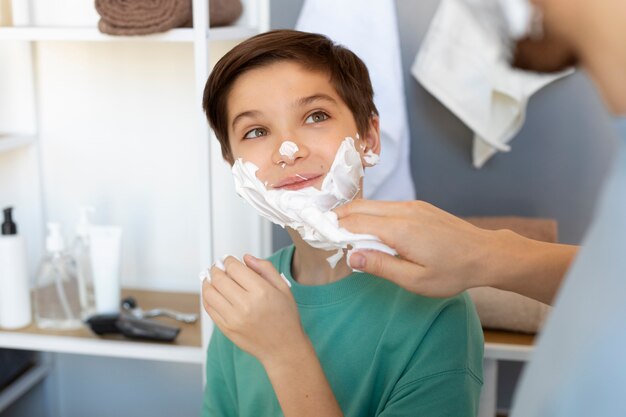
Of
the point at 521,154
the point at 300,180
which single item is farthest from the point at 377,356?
the point at 521,154

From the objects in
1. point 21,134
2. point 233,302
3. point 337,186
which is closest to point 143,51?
point 21,134

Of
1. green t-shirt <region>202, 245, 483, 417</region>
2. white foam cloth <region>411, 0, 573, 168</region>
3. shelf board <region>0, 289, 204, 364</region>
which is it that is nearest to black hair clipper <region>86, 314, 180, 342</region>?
shelf board <region>0, 289, 204, 364</region>

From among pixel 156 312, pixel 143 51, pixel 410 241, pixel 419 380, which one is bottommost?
pixel 156 312

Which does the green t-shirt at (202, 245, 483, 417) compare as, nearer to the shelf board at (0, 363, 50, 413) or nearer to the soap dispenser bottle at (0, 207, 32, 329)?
the soap dispenser bottle at (0, 207, 32, 329)

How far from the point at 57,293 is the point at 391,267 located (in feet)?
3.11

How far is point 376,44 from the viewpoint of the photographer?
4.70ft

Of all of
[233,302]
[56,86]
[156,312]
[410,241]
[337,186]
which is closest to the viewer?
[410,241]

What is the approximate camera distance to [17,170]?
1.71 meters

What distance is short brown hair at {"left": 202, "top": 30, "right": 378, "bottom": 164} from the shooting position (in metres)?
1.07

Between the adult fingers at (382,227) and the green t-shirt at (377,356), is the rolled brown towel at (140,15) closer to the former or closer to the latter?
the green t-shirt at (377,356)

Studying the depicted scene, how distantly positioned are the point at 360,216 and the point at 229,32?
0.70m

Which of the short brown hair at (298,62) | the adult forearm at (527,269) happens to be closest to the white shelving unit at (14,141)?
the short brown hair at (298,62)

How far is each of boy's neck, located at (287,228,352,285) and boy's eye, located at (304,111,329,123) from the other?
15 centimetres

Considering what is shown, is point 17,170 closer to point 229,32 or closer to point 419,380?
point 229,32
